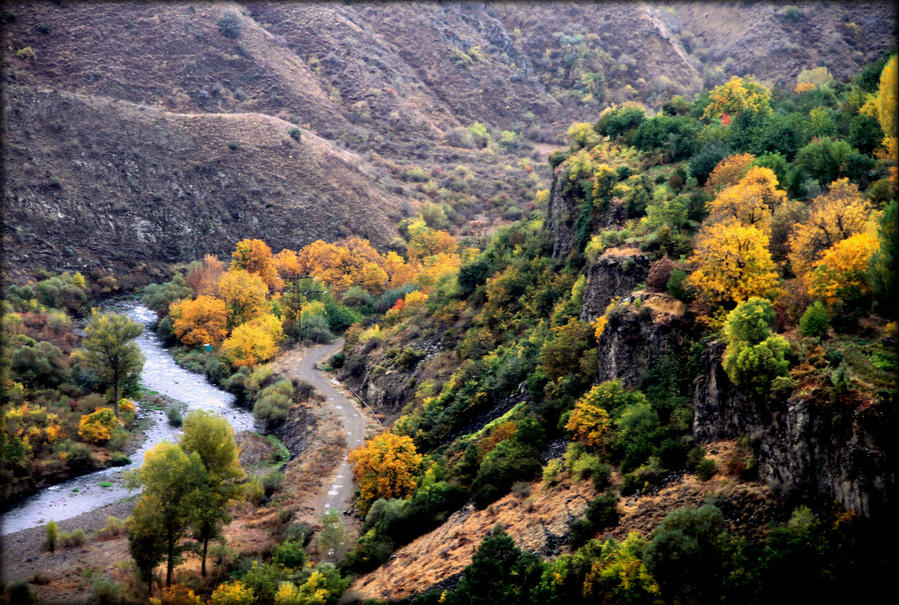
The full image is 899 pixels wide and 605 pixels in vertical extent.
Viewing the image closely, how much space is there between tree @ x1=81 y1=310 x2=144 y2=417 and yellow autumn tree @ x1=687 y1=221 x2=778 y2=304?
48431mm

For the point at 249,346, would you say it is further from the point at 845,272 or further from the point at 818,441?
the point at 818,441

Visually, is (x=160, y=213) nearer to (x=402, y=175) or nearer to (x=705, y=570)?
(x=402, y=175)

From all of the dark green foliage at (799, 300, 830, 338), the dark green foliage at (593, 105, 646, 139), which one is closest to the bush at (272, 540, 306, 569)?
the dark green foliage at (799, 300, 830, 338)

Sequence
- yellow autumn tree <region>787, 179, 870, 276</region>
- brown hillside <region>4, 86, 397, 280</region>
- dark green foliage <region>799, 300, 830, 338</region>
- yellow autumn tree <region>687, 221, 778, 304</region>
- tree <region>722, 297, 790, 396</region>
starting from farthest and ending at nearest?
brown hillside <region>4, 86, 397, 280</region>
yellow autumn tree <region>687, 221, 778, 304</region>
yellow autumn tree <region>787, 179, 870, 276</region>
dark green foliage <region>799, 300, 830, 338</region>
tree <region>722, 297, 790, 396</region>

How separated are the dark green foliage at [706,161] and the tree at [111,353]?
46.8 meters

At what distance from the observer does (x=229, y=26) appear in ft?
406

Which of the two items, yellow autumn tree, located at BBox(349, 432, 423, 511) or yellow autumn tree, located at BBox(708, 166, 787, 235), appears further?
yellow autumn tree, located at BBox(349, 432, 423, 511)

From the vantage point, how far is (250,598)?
1270 inches

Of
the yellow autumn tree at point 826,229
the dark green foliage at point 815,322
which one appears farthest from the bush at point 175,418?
the dark green foliage at point 815,322

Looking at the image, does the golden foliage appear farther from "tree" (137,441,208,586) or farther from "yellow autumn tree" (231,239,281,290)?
"yellow autumn tree" (231,239,281,290)

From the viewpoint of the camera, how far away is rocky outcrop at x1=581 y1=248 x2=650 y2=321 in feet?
119

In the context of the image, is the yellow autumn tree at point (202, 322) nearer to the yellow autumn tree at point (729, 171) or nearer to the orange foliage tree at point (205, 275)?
the orange foliage tree at point (205, 275)

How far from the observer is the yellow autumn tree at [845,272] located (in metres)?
24.9

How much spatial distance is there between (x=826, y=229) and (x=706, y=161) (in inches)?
608
